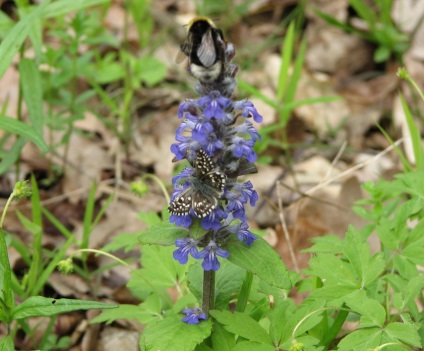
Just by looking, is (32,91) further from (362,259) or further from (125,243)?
(362,259)

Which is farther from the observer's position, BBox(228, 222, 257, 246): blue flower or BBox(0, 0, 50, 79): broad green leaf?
BBox(0, 0, 50, 79): broad green leaf


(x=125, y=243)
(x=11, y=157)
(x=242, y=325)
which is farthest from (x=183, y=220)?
(x=11, y=157)

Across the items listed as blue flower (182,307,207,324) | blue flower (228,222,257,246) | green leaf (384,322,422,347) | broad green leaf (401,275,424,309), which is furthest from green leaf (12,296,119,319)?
→ broad green leaf (401,275,424,309)

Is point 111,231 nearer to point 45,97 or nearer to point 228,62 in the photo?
point 45,97

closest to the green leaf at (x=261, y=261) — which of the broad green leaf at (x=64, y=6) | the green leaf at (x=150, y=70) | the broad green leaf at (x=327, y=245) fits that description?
the broad green leaf at (x=327, y=245)

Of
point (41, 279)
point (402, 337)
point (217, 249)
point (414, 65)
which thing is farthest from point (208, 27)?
point (414, 65)

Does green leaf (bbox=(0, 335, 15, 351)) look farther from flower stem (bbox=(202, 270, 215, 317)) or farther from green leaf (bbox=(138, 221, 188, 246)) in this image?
flower stem (bbox=(202, 270, 215, 317))

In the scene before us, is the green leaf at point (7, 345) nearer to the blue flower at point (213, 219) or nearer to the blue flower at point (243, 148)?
the blue flower at point (213, 219)
